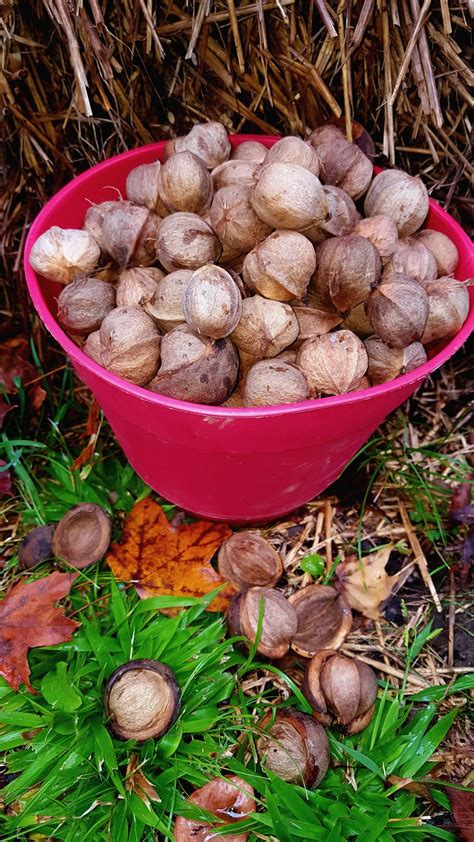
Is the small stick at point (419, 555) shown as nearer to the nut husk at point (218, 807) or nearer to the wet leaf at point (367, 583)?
the wet leaf at point (367, 583)

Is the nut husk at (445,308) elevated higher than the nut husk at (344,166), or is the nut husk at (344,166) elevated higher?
the nut husk at (344,166)

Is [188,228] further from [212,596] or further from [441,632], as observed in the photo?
[441,632]

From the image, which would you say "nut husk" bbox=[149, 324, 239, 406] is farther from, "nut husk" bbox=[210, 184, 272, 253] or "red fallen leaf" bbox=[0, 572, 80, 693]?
"red fallen leaf" bbox=[0, 572, 80, 693]

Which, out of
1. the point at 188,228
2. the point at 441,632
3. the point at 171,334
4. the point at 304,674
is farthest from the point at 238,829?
the point at 188,228

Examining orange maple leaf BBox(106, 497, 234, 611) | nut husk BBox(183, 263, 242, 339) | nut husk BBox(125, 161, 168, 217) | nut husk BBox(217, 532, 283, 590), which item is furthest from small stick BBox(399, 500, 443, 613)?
nut husk BBox(125, 161, 168, 217)

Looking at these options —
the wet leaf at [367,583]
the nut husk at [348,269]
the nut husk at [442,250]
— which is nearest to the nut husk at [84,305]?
the nut husk at [348,269]

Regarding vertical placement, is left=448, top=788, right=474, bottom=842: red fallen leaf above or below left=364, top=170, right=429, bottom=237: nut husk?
below
